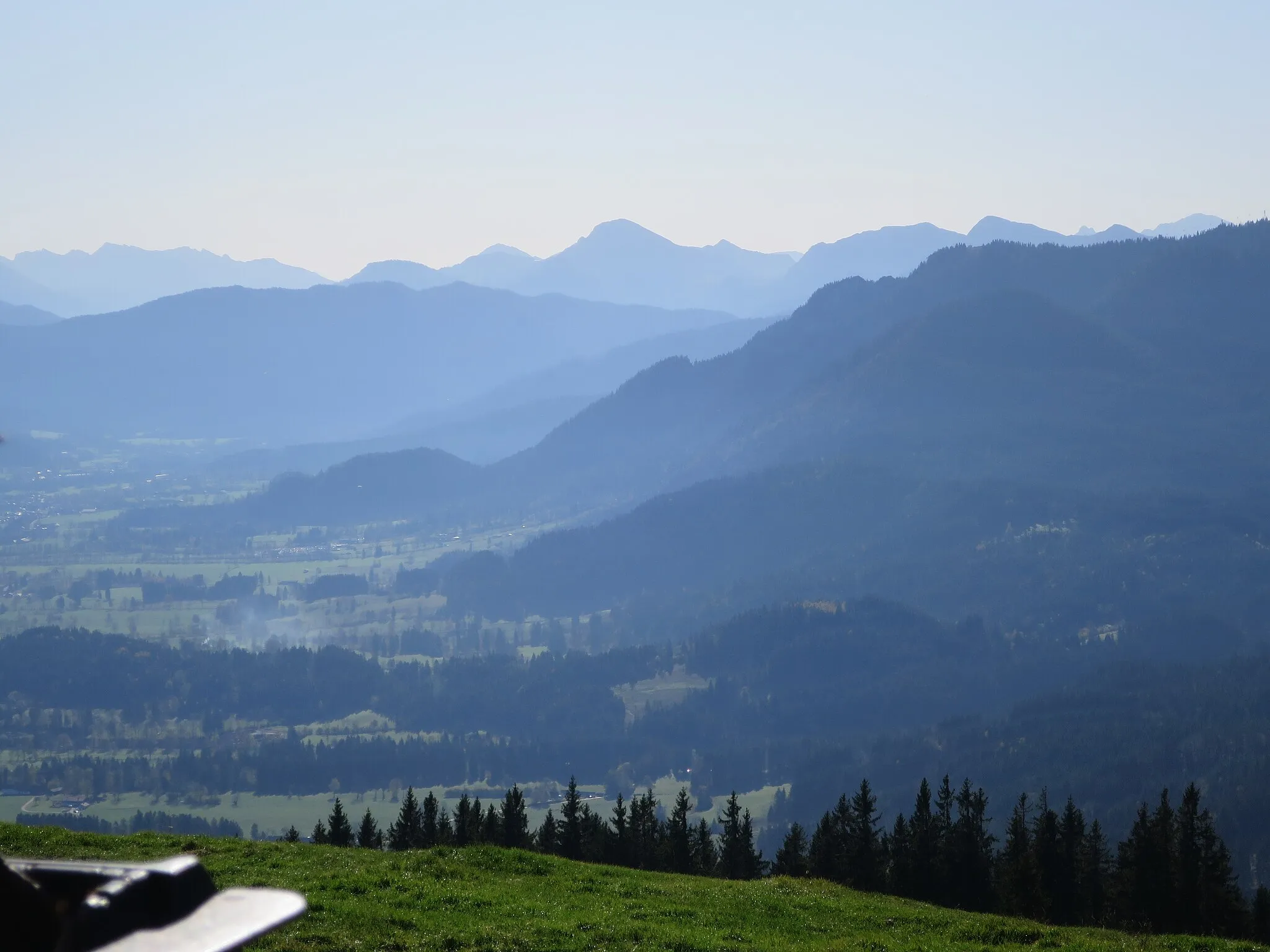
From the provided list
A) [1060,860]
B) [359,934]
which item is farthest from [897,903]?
[1060,860]

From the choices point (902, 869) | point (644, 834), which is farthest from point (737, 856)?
point (902, 869)

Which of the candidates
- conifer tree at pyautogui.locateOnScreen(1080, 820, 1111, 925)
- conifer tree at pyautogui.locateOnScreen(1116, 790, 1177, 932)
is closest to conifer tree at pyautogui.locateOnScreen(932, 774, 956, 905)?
conifer tree at pyautogui.locateOnScreen(1080, 820, 1111, 925)

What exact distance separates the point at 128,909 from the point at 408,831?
68.4 meters

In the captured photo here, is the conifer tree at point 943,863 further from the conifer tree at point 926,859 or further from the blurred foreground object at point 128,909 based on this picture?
the blurred foreground object at point 128,909

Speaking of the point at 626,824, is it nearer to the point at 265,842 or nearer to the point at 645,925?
the point at 265,842

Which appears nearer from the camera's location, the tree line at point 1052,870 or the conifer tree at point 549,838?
the tree line at point 1052,870

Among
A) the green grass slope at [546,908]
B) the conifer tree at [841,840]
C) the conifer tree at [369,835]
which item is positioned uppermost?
the green grass slope at [546,908]

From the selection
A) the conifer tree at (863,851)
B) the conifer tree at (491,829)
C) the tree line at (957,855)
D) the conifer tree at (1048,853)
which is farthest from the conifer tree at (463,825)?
the conifer tree at (1048,853)

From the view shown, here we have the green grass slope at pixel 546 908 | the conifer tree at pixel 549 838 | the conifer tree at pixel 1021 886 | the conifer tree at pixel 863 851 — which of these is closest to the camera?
the green grass slope at pixel 546 908

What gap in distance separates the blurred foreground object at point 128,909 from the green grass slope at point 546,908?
18.3 m

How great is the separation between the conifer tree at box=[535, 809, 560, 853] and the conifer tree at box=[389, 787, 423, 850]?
737 cm

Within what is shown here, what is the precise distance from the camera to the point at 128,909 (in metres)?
5.81

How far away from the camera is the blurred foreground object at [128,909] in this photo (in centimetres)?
563

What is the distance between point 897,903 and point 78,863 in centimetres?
3281
